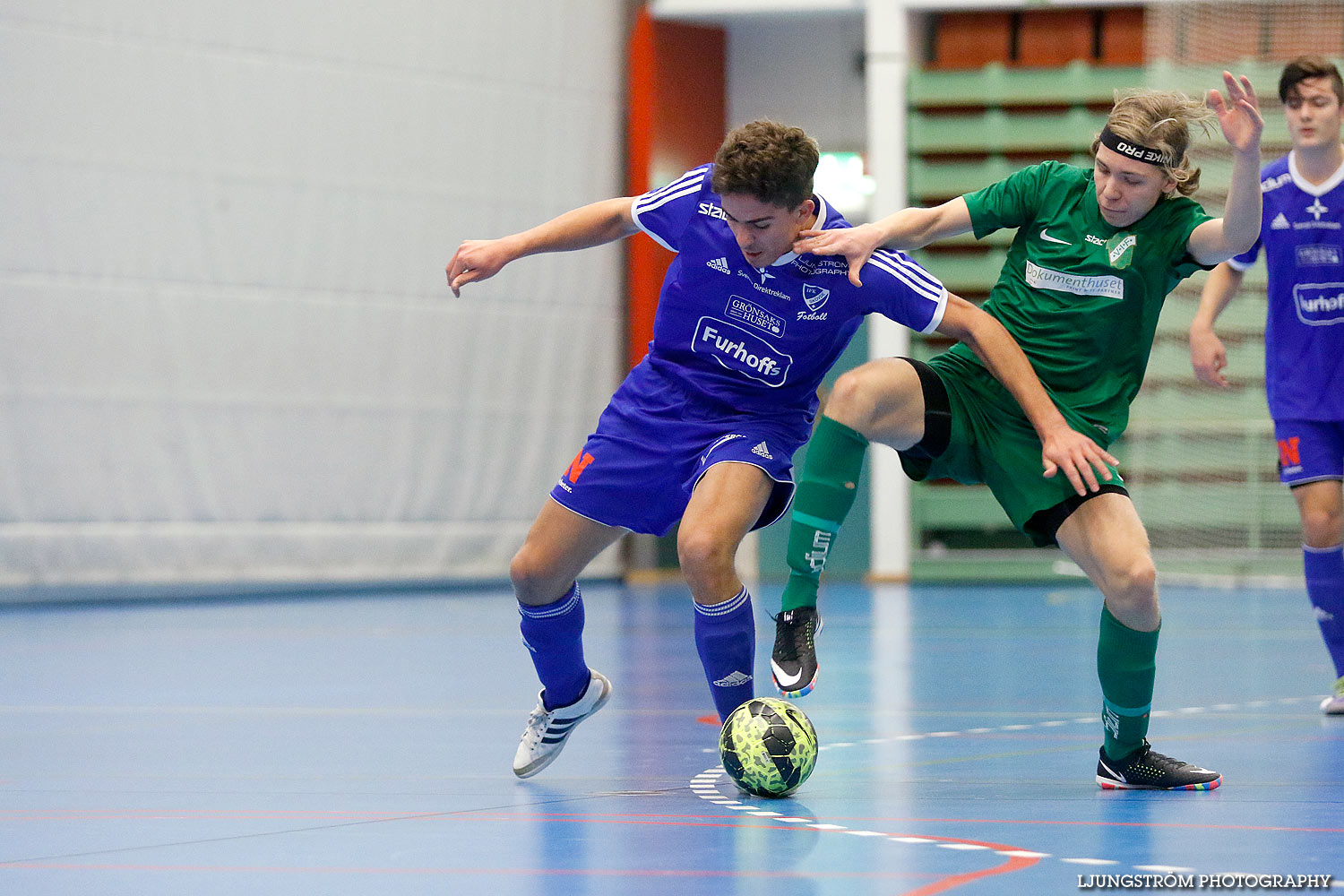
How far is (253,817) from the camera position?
4.02 meters

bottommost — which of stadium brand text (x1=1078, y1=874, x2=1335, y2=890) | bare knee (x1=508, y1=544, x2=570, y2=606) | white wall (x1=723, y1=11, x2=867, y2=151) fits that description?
stadium brand text (x1=1078, y1=874, x2=1335, y2=890)

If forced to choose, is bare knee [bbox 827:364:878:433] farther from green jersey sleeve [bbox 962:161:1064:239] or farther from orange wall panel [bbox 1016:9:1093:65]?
orange wall panel [bbox 1016:9:1093:65]

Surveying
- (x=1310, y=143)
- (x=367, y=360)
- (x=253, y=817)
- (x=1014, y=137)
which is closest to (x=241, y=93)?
(x=367, y=360)

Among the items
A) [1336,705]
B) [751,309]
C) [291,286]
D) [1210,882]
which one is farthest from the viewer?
[291,286]

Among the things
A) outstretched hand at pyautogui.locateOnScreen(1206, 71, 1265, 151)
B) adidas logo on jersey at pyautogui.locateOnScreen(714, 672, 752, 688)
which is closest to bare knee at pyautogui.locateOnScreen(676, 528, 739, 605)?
adidas logo on jersey at pyautogui.locateOnScreen(714, 672, 752, 688)

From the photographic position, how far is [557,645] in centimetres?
491

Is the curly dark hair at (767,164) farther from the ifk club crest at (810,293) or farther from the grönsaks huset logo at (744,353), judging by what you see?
the grönsaks huset logo at (744,353)

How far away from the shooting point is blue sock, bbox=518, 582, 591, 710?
4.88m

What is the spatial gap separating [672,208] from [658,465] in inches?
29.0

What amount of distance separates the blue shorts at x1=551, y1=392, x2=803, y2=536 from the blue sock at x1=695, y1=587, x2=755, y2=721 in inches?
10.9

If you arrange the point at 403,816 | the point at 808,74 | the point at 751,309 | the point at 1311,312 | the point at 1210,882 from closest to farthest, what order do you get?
the point at 1210,882, the point at 403,816, the point at 751,309, the point at 1311,312, the point at 808,74

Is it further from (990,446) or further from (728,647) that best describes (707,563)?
(990,446)

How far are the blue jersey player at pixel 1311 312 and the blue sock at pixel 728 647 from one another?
2.36m

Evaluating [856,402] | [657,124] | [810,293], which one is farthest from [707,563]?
[657,124]
